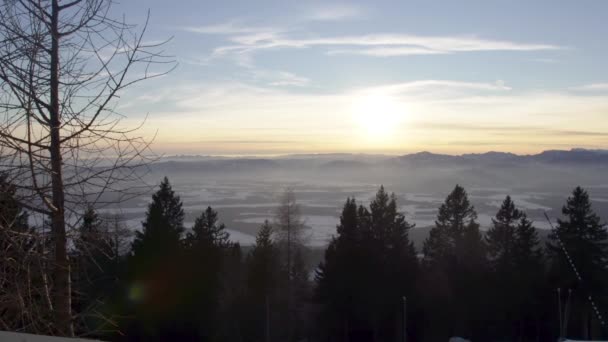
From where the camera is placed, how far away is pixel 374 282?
19.1 m

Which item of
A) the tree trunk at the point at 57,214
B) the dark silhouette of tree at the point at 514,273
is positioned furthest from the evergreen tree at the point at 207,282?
the tree trunk at the point at 57,214

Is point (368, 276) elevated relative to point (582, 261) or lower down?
lower down

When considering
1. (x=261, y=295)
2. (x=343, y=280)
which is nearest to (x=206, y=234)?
(x=261, y=295)

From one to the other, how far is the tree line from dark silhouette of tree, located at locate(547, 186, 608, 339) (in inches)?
1.5

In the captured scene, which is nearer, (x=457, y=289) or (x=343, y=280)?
(x=343, y=280)


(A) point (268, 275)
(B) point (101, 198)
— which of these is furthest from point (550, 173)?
(B) point (101, 198)

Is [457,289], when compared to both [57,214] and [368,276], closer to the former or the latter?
[368,276]

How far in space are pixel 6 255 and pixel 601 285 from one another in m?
18.4

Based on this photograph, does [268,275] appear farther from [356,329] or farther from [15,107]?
[15,107]

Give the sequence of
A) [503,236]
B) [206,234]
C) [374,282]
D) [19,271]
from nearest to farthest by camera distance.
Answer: [19,271]
[374,282]
[206,234]
[503,236]

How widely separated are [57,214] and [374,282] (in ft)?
50.4

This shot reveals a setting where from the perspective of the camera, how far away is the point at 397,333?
19328 mm

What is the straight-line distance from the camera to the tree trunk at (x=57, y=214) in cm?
471

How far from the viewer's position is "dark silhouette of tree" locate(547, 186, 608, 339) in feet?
59.6
